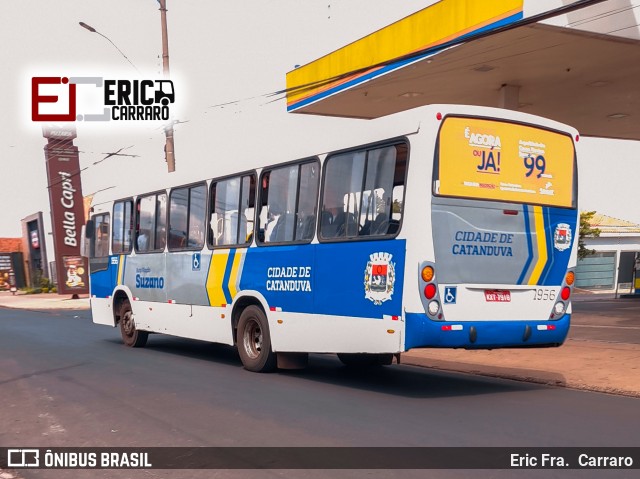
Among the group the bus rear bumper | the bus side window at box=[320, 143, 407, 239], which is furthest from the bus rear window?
the bus rear bumper

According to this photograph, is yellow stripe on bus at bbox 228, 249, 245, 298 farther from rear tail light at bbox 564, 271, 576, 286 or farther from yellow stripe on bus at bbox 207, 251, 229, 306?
rear tail light at bbox 564, 271, 576, 286

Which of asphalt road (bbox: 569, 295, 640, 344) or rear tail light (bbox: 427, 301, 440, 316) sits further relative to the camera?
asphalt road (bbox: 569, 295, 640, 344)

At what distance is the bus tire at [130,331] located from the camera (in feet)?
55.2

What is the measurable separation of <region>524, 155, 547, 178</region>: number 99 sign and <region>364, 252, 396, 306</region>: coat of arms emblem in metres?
2.21

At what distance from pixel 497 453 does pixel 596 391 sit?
417 centimetres

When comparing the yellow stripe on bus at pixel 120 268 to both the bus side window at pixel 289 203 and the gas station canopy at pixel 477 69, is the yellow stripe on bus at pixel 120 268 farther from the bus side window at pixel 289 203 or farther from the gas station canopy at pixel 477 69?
the gas station canopy at pixel 477 69

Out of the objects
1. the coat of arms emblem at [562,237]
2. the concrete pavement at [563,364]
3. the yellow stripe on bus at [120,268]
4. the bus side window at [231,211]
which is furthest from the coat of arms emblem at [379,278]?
the yellow stripe on bus at [120,268]

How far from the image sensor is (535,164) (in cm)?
1023

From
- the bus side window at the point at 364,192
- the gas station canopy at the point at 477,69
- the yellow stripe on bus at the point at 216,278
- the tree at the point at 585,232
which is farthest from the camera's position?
the tree at the point at 585,232

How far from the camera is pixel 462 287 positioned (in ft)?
31.2

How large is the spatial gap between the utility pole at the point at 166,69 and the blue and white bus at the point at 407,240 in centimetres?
1246

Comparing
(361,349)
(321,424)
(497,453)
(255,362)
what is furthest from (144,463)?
(255,362)

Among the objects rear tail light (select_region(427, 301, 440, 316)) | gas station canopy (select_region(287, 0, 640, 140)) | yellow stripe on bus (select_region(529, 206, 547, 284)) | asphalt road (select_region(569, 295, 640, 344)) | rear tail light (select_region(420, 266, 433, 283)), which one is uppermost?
gas station canopy (select_region(287, 0, 640, 140))

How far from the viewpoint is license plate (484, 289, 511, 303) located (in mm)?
9727
